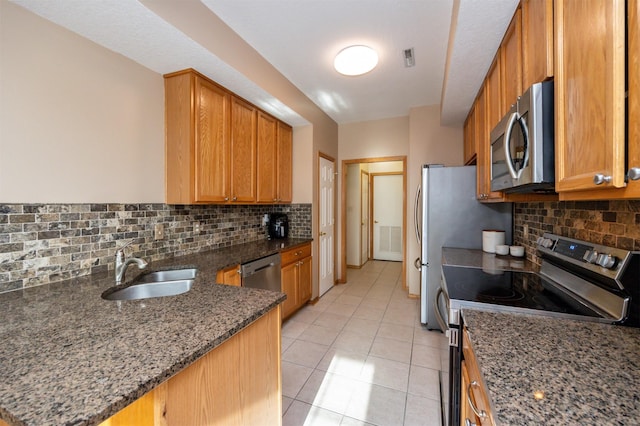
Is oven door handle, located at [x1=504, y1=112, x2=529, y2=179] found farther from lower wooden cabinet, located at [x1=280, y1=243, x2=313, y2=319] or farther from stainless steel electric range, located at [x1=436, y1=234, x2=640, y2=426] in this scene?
lower wooden cabinet, located at [x1=280, y1=243, x2=313, y2=319]

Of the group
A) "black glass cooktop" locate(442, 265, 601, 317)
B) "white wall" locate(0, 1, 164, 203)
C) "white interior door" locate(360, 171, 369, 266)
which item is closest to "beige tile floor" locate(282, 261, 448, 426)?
"black glass cooktop" locate(442, 265, 601, 317)

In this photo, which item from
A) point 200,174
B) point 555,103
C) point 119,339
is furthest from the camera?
point 200,174

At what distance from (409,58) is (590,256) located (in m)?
2.05

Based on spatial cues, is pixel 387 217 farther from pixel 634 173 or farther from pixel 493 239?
pixel 634 173

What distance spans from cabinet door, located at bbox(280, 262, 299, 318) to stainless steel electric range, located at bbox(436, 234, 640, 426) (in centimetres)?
163

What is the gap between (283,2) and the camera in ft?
5.71

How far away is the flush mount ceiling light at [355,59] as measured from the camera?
2.21m

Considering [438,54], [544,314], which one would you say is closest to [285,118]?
[438,54]

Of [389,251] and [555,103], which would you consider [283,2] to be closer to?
[555,103]

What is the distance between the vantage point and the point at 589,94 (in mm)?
771

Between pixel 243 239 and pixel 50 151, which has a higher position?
pixel 50 151

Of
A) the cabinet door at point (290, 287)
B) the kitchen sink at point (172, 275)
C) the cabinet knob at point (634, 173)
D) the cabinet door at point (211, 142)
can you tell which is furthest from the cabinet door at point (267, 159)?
the cabinet knob at point (634, 173)

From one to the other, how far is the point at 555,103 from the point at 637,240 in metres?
0.60

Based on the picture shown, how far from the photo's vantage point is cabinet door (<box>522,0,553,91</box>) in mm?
1028
